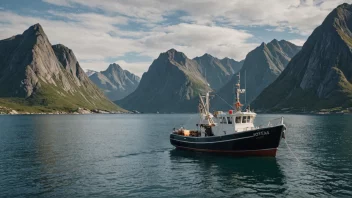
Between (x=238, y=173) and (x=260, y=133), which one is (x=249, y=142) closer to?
(x=260, y=133)

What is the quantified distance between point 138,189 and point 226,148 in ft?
86.1

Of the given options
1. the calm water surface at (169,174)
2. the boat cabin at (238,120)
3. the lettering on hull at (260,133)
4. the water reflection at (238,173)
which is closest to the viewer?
the calm water surface at (169,174)

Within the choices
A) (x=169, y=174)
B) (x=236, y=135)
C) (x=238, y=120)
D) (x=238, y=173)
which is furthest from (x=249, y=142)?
(x=169, y=174)

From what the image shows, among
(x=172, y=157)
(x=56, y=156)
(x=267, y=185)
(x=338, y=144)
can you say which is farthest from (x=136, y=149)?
(x=338, y=144)

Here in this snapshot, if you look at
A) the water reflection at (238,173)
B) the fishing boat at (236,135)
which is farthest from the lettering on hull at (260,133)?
the water reflection at (238,173)

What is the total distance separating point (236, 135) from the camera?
5706cm

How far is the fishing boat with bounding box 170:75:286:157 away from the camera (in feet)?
182

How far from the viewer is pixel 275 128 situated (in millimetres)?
54594

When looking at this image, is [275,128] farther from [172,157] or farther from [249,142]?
[172,157]

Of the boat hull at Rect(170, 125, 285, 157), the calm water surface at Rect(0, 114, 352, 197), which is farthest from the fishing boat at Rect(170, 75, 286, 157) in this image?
the calm water surface at Rect(0, 114, 352, 197)

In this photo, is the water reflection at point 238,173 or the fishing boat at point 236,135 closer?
the water reflection at point 238,173

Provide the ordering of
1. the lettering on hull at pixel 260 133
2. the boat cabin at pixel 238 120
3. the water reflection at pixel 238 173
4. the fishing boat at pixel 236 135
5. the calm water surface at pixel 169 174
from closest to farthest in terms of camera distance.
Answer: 1. the calm water surface at pixel 169 174
2. the water reflection at pixel 238 173
3. the lettering on hull at pixel 260 133
4. the fishing boat at pixel 236 135
5. the boat cabin at pixel 238 120

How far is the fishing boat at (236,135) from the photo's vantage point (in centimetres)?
5543

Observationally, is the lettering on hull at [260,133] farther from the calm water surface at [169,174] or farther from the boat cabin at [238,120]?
the calm water surface at [169,174]
